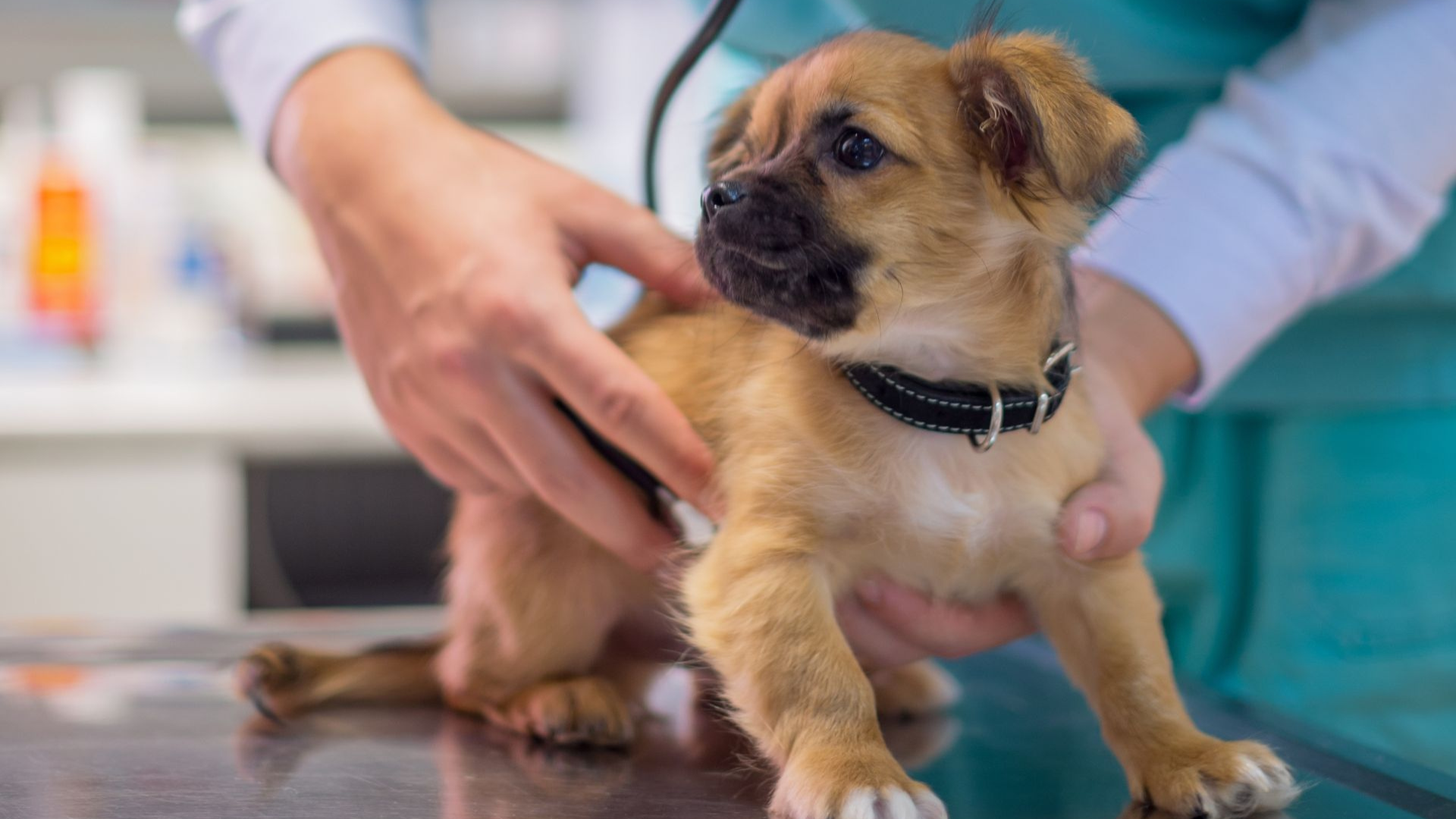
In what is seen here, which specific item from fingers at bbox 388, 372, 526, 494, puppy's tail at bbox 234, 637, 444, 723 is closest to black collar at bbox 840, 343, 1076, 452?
fingers at bbox 388, 372, 526, 494

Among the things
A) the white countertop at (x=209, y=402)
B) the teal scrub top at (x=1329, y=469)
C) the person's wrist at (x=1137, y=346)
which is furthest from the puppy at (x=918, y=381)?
the white countertop at (x=209, y=402)

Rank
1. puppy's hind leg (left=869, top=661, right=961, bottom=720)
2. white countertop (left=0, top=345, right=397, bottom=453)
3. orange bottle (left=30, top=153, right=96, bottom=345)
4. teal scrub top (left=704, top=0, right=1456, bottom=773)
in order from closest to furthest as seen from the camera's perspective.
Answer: puppy's hind leg (left=869, top=661, right=961, bottom=720) < teal scrub top (left=704, top=0, right=1456, bottom=773) < white countertop (left=0, top=345, right=397, bottom=453) < orange bottle (left=30, top=153, right=96, bottom=345)

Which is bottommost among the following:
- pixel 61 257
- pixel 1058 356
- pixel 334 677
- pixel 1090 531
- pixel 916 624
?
pixel 61 257

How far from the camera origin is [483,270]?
102 cm

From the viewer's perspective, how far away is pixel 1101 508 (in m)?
0.97

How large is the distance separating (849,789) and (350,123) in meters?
0.73

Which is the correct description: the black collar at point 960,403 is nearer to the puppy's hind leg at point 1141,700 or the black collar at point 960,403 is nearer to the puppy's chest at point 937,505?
the puppy's chest at point 937,505

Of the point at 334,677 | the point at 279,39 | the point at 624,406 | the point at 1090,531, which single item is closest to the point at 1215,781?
the point at 1090,531

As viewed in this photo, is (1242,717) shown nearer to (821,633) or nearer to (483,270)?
(821,633)

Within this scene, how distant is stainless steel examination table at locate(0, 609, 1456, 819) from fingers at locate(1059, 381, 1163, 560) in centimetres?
18

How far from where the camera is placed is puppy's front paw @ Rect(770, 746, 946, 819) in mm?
806

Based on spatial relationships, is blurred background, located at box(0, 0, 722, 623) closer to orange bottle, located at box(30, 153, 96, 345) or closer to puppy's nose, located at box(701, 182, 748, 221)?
orange bottle, located at box(30, 153, 96, 345)

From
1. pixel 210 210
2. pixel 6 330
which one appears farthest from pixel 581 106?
pixel 6 330

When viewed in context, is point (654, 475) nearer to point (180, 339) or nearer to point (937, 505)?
point (937, 505)
